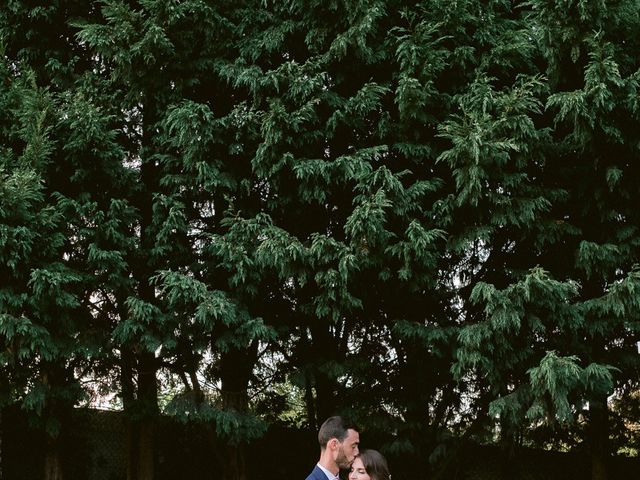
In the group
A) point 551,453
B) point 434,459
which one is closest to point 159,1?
point 434,459

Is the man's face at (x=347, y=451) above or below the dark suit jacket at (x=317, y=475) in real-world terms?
above

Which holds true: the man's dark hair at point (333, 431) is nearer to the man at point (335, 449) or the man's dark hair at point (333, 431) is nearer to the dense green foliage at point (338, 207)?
the man at point (335, 449)

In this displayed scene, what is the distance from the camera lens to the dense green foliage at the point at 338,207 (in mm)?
8172

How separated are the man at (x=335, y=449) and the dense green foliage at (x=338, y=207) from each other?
10.7ft

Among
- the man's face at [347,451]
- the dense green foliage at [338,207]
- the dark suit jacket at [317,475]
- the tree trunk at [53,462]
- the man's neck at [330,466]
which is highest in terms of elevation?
the dense green foliage at [338,207]

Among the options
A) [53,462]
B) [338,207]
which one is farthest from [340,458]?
[53,462]

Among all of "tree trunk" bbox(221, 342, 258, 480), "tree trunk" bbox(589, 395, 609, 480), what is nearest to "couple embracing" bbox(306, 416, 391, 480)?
"tree trunk" bbox(221, 342, 258, 480)

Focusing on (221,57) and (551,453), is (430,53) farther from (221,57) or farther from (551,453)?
(551,453)

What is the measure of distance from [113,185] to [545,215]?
5.32 meters

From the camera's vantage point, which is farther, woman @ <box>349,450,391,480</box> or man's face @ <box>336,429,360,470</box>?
woman @ <box>349,450,391,480</box>

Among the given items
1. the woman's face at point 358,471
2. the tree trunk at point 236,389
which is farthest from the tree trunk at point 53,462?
the woman's face at point 358,471

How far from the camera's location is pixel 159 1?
8945mm

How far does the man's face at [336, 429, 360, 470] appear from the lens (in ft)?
16.2

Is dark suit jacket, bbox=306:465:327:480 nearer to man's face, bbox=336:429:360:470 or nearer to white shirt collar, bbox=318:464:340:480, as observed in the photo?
white shirt collar, bbox=318:464:340:480
